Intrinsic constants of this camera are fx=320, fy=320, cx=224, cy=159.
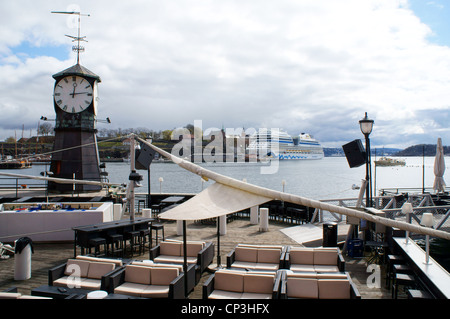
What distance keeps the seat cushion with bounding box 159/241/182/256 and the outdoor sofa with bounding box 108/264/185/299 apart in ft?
5.32

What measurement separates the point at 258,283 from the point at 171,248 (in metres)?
2.84

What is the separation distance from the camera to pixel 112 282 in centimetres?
554

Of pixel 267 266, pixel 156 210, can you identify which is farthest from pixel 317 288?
pixel 156 210

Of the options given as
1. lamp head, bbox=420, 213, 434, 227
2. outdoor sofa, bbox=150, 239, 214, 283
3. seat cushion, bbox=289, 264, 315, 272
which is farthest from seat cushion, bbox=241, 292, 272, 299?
lamp head, bbox=420, 213, 434, 227

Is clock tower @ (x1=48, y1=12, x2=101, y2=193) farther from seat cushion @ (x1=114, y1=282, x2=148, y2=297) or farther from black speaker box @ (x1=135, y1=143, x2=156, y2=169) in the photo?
Answer: seat cushion @ (x1=114, y1=282, x2=148, y2=297)

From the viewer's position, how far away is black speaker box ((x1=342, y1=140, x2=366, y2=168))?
8781mm

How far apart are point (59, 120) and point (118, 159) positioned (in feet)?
277

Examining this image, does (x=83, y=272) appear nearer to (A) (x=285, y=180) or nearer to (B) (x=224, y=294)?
(B) (x=224, y=294)

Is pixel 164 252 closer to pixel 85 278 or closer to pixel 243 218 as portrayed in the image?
pixel 85 278

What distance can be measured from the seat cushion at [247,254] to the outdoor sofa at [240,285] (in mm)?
1561

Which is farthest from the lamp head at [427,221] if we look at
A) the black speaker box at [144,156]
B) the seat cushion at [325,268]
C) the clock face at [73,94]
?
the clock face at [73,94]

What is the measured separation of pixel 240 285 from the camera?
5434 mm

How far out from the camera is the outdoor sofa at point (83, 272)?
5.83 m

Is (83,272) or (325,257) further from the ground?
(325,257)
